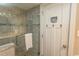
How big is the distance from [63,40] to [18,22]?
0.65 metres

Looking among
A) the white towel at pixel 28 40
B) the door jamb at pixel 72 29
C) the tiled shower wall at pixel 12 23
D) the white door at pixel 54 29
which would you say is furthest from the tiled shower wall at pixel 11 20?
the door jamb at pixel 72 29

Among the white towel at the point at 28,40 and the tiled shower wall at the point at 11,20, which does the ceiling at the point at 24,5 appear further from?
the white towel at the point at 28,40

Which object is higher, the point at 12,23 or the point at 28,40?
the point at 12,23

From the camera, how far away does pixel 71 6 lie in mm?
1118

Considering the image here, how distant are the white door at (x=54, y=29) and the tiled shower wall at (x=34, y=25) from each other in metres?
0.06

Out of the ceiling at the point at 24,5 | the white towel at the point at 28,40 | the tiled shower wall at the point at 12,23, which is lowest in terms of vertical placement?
the white towel at the point at 28,40

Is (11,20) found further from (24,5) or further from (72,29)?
(72,29)

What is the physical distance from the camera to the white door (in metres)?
1.16

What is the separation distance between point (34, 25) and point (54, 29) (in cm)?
29

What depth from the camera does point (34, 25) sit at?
1221mm

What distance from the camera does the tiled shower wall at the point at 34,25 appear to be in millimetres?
1202

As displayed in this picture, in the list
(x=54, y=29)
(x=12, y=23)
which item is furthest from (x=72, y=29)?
(x=12, y=23)

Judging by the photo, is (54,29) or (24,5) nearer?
(24,5)

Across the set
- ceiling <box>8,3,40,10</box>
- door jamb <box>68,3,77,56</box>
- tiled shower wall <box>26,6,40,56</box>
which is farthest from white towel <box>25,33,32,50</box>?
door jamb <box>68,3,77,56</box>
